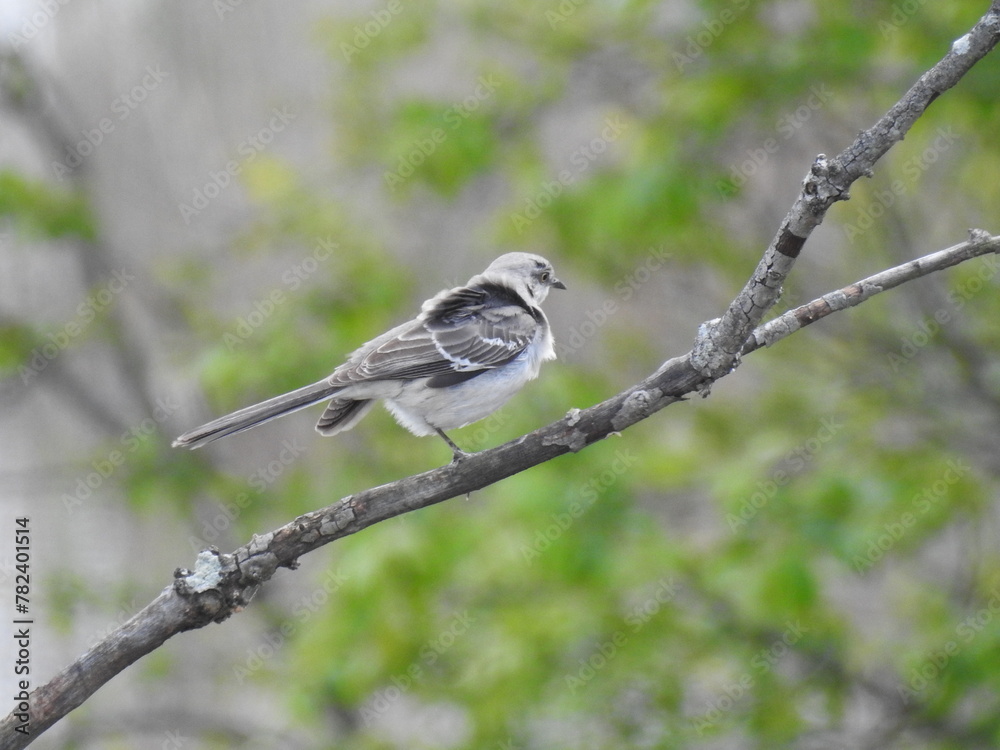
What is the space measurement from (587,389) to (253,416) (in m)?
3.16

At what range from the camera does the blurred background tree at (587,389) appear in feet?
19.0

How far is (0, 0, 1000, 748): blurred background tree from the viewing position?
580cm

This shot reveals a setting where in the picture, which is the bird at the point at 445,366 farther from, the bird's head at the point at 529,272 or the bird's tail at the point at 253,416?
the bird's head at the point at 529,272

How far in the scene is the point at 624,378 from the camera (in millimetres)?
7594

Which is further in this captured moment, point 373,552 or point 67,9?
point 67,9

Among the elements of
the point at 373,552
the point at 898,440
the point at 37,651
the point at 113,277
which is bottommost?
the point at 898,440

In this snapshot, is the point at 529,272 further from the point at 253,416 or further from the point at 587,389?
the point at 253,416

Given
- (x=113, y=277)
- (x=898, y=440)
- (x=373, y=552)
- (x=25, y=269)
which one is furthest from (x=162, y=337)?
(x=898, y=440)

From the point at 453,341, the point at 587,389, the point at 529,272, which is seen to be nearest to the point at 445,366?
the point at 453,341

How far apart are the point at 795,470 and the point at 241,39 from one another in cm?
783

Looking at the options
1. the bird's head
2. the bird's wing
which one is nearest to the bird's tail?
the bird's wing

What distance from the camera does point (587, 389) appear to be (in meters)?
6.50

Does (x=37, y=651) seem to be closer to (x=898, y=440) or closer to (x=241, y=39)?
(x=241, y=39)

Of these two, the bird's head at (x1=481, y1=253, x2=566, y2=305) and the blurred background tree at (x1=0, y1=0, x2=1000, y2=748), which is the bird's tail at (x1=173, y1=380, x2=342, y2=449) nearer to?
the bird's head at (x1=481, y1=253, x2=566, y2=305)
